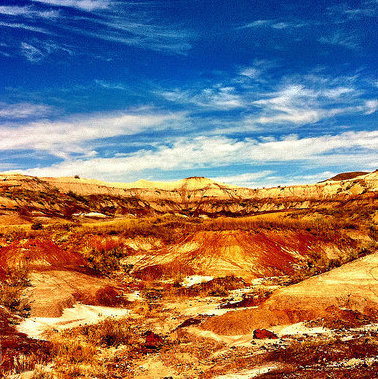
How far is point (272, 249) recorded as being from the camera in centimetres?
2670

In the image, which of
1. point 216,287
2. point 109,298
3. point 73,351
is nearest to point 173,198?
point 216,287

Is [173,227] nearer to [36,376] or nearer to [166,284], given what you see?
[166,284]

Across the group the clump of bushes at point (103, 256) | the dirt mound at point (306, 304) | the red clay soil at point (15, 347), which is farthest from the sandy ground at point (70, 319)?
the clump of bushes at point (103, 256)

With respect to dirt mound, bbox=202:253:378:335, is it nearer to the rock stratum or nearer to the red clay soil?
the red clay soil

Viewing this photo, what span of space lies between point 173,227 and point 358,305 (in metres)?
23.5

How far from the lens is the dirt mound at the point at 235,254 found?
2327 centimetres

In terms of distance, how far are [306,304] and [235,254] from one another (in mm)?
13267

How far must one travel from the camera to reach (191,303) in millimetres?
16391

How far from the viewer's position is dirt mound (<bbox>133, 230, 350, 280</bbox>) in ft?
76.3

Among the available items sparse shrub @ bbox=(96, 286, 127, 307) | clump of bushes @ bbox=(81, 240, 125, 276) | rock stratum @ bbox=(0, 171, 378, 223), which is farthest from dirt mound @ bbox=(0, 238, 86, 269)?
rock stratum @ bbox=(0, 171, 378, 223)

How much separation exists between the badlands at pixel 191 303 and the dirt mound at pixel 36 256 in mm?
102

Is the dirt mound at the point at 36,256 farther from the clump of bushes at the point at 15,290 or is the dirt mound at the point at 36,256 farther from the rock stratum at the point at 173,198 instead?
the rock stratum at the point at 173,198

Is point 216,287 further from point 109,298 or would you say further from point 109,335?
point 109,335

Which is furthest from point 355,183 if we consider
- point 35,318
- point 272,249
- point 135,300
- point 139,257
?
point 35,318
